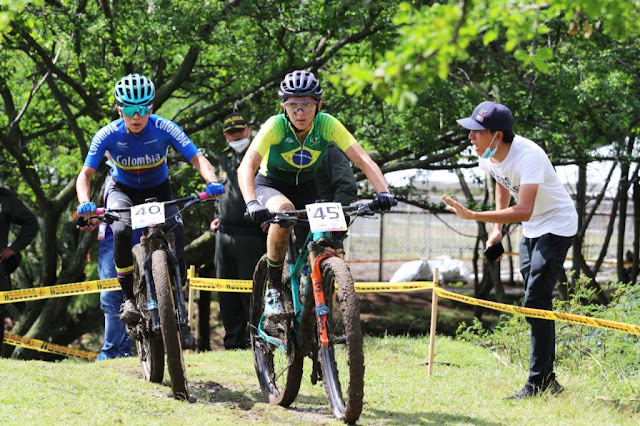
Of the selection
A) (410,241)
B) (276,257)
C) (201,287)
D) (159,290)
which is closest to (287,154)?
(276,257)

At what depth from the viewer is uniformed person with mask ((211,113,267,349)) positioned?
9039 mm

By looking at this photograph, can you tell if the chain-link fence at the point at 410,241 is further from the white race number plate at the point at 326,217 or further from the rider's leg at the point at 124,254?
the white race number plate at the point at 326,217

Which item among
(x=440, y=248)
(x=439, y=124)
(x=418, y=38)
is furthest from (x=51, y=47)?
(x=440, y=248)

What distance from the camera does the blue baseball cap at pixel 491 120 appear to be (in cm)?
608

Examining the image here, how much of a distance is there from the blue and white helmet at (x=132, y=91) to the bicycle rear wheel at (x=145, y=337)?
1.08m

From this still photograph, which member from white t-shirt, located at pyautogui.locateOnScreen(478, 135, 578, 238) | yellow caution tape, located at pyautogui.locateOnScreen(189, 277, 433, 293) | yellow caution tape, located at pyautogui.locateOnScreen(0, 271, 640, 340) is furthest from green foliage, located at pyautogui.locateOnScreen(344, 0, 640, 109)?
yellow caution tape, located at pyautogui.locateOnScreen(189, 277, 433, 293)

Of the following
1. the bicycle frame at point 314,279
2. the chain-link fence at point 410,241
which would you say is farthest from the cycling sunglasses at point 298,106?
the chain-link fence at point 410,241

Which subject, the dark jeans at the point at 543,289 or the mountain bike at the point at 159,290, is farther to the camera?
the dark jeans at the point at 543,289

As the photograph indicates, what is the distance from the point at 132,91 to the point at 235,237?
309 centimetres

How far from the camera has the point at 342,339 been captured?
17.2 feet

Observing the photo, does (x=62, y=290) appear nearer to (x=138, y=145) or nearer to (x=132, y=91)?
(x=138, y=145)

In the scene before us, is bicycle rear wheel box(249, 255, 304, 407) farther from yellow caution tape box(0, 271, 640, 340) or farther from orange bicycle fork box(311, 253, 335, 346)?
yellow caution tape box(0, 271, 640, 340)

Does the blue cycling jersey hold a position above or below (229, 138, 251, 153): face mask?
below

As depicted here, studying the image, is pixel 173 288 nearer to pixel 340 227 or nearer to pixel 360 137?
pixel 340 227
